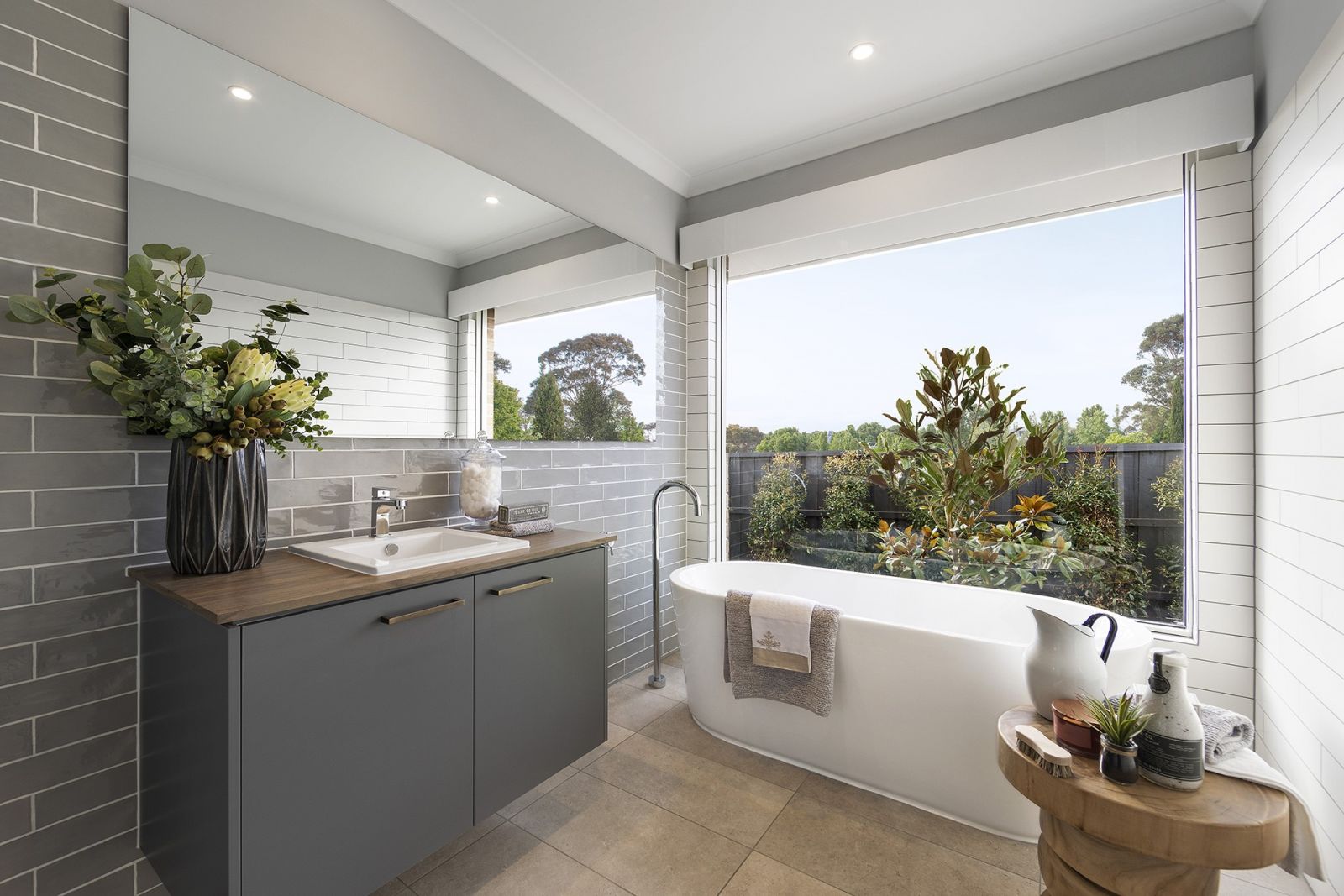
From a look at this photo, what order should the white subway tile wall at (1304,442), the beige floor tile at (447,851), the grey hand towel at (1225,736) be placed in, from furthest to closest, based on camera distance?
the beige floor tile at (447,851), the white subway tile wall at (1304,442), the grey hand towel at (1225,736)

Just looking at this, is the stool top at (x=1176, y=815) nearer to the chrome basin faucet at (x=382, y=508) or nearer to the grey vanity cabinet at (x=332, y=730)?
the grey vanity cabinet at (x=332, y=730)

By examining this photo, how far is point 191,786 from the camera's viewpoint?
1361mm

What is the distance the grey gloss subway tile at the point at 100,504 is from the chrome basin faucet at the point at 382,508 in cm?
57

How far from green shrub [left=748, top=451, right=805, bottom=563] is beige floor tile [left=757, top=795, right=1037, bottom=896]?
1.63 meters

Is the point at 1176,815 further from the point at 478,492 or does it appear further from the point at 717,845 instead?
the point at 478,492

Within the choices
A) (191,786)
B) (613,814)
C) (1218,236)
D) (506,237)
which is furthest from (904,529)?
(191,786)

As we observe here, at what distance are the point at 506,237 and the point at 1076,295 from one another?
252cm

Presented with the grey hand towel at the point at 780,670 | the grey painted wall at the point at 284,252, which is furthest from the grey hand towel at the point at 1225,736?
the grey painted wall at the point at 284,252

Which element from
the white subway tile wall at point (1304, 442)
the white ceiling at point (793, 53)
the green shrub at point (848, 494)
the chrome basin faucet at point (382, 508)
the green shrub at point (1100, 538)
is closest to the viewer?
the white subway tile wall at point (1304, 442)

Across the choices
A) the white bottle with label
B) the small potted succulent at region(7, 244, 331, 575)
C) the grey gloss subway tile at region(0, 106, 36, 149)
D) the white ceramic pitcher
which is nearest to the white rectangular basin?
the small potted succulent at region(7, 244, 331, 575)

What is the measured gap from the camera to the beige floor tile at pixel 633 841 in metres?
1.79

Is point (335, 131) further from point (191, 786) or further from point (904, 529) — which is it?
point (904, 529)

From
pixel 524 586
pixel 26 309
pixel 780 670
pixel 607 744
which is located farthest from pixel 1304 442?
pixel 26 309

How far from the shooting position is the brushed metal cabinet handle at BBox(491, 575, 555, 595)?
1819mm
